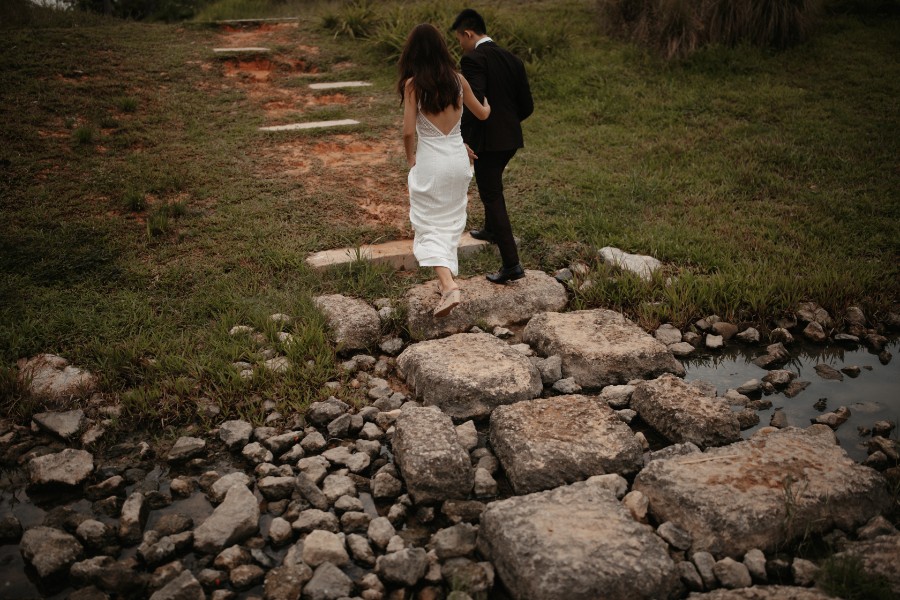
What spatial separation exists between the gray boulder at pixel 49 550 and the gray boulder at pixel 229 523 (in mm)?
476

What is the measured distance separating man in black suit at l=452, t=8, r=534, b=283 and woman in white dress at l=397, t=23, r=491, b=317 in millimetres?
171

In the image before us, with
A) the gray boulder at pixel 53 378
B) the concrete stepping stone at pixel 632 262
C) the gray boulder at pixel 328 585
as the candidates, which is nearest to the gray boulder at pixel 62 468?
the gray boulder at pixel 53 378

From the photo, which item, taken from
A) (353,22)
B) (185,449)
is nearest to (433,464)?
(185,449)

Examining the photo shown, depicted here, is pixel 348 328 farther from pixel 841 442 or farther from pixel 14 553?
pixel 841 442

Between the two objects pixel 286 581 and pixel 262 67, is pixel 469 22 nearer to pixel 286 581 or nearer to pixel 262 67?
pixel 286 581

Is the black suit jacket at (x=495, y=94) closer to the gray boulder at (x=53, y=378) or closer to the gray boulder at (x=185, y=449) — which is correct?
the gray boulder at (x=185, y=449)

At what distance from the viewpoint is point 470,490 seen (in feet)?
10.0

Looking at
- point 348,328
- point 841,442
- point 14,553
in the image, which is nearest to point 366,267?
point 348,328

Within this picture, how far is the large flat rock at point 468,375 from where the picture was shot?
142 inches

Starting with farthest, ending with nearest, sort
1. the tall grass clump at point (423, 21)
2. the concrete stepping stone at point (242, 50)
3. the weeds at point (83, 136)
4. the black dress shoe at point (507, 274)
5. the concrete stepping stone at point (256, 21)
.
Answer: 1. the concrete stepping stone at point (256, 21)
2. the tall grass clump at point (423, 21)
3. the concrete stepping stone at point (242, 50)
4. the weeds at point (83, 136)
5. the black dress shoe at point (507, 274)

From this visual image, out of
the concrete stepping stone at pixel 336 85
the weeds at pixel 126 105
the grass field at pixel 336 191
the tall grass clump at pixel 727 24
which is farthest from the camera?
the tall grass clump at pixel 727 24

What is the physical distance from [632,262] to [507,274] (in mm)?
1068

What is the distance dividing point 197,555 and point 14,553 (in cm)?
77

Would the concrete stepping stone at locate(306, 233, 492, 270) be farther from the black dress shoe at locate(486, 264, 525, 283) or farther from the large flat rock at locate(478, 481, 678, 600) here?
the large flat rock at locate(478, 481, 678, 600)
